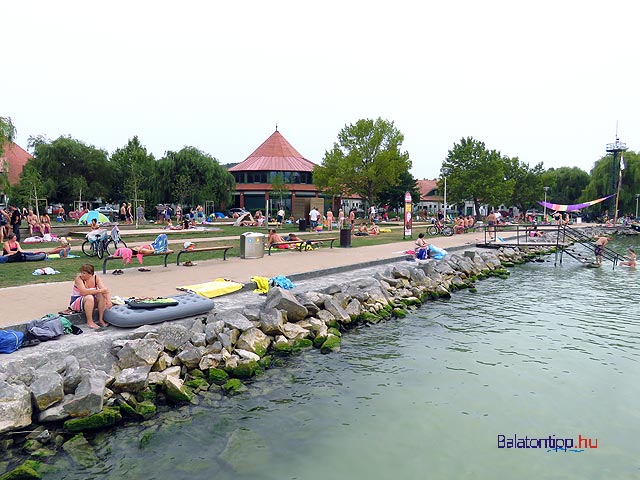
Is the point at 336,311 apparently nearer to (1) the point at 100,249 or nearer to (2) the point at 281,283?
(2) the point at 281,283

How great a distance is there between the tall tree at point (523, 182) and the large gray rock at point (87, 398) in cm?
6238

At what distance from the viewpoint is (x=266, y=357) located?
8.48 meters

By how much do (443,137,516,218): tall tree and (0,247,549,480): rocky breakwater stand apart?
144ft

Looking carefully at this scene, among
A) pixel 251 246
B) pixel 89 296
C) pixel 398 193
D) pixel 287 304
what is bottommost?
pixel 287 304

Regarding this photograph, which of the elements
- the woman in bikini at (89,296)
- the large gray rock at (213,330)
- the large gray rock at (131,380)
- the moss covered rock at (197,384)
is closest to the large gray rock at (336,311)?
the large gray rock at (213,330)

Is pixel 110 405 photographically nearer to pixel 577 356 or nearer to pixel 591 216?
pixel 577 356

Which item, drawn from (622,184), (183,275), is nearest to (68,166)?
(183,275)

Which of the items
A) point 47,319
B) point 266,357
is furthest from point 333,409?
point 47,319

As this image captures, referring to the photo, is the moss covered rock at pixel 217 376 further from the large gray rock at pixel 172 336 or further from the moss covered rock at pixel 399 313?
the moss covered rock at pixel 399 313

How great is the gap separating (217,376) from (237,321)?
129 centimetres

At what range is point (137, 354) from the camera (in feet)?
23.1

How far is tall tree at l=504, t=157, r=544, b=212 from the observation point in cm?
6197

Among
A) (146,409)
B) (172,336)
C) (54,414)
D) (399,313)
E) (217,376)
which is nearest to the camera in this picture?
(54,414)

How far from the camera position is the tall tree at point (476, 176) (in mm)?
53031
